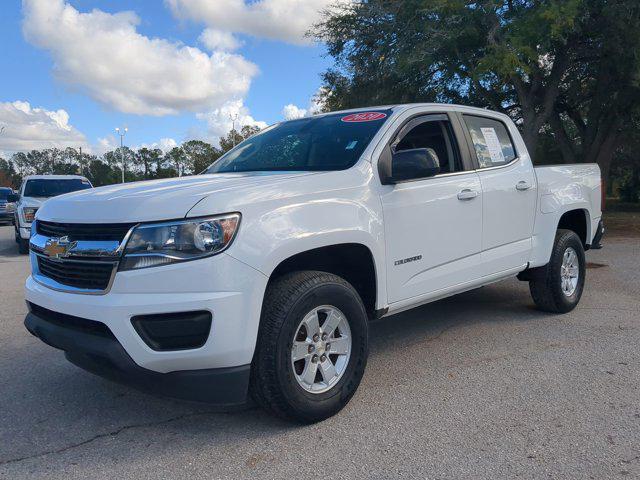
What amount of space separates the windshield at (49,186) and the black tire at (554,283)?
34.5 ft

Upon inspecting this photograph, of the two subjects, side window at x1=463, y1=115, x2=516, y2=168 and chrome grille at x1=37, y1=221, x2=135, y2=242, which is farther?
side window at x1=463, y1=115, x2=516, y2=168

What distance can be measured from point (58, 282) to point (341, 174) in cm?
178

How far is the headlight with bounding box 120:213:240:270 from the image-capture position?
2.85 meters

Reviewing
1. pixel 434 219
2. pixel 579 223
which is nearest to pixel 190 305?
pixel 434 219

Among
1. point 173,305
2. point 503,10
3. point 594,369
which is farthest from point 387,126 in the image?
point 503,10

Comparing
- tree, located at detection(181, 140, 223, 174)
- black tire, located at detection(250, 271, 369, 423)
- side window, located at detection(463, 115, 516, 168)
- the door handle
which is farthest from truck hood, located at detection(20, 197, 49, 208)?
tree, located at detection(181, 140, 223, 174)

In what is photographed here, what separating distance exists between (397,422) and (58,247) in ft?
7.16

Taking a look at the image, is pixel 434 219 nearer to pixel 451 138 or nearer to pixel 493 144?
pixel 451 138

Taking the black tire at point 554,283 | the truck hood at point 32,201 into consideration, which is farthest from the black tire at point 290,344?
the truck hood at point 32,201

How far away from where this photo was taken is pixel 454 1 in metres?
13.2

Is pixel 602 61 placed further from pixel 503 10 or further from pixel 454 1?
pixel 454 1

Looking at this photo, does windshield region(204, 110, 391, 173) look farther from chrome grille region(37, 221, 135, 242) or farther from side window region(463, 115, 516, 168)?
chrome grille region(37, 221, 135, 242)

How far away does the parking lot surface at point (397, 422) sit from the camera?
9.41ft

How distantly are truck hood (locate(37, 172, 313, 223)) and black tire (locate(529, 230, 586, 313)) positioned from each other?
3037mm
